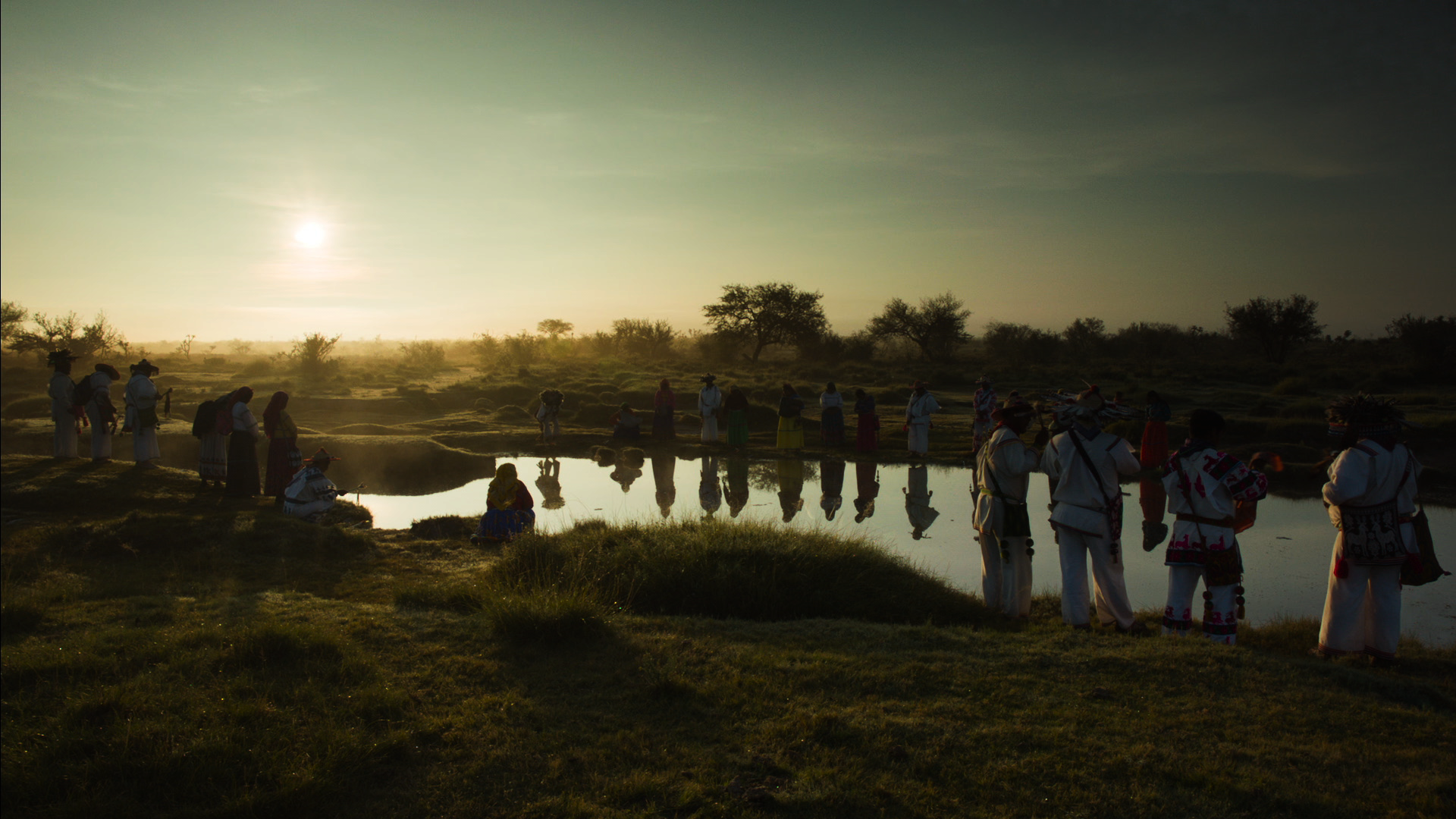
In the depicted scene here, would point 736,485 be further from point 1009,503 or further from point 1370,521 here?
point 1370,521

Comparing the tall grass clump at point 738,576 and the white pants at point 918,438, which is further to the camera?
the white pants at point 918,438

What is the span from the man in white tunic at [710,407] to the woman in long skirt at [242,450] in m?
10.3

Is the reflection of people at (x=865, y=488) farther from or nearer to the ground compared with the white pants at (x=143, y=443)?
nearer to the ground

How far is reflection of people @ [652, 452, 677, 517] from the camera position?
13.6 m

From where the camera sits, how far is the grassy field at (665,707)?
3922 mm

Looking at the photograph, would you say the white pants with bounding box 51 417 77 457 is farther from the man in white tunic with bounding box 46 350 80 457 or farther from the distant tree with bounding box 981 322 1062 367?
the distant tree with bounding box 981 322 1062 367

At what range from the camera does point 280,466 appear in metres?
Answer: 12.2

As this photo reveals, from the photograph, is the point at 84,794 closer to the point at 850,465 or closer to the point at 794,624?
the point at 794,624

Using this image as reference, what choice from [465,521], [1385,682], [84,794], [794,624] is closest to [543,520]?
[465,521]

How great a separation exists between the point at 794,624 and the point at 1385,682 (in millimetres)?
3933

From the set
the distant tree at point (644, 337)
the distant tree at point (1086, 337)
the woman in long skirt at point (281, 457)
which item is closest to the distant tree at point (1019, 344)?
the distant tree at point (1086, 337)

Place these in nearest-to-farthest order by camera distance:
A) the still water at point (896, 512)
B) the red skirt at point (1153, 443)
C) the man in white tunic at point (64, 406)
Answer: the still water at point (896, 512)
the red skirt at point (1153, 443)
the man in white tunic at point (64, 406)

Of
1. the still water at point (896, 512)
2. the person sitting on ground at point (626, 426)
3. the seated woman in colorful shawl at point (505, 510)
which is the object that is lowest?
the still water at point (896, 512)

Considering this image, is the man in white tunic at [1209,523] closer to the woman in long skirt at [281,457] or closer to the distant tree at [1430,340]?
the woman in long skirt at [281,457]
